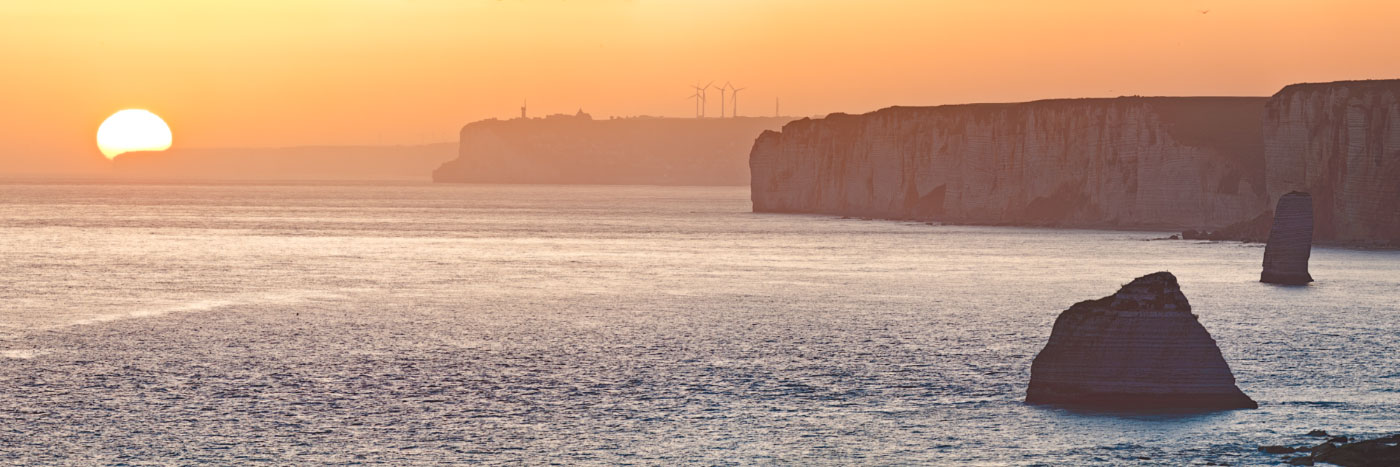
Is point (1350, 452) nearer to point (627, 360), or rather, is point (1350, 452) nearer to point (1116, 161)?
point (627, 360)

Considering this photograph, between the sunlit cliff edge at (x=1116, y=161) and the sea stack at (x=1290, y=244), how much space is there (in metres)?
31.0

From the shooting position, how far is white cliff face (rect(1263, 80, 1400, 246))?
86.7m

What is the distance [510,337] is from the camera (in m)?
36.6

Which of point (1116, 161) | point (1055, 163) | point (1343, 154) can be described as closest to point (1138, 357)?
point (1343, 154)

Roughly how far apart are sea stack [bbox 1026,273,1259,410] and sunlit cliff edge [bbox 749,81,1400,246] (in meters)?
65.0

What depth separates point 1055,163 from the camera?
123000 millimetres

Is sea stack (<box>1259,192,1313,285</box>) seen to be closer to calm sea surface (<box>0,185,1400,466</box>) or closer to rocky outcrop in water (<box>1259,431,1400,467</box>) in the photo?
calm sea surface (<box>0,185,1400,466</box>)

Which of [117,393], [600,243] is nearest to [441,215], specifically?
[600,243]

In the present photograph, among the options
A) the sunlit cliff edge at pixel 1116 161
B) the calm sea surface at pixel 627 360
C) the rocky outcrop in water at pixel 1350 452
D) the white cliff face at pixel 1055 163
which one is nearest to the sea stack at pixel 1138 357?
the calm sea surface at pixel 627 360

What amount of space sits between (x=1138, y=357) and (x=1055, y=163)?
331ft

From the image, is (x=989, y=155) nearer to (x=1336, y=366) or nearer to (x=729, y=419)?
(x=1336, y=366)

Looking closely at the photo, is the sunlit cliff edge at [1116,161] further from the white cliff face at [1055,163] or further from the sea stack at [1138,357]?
the sea stack at [1138,357]

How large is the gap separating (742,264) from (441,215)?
8710 cm

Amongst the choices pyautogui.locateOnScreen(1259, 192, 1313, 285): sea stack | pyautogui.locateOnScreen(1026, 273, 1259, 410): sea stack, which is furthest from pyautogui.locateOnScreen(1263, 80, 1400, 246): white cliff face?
pyautogui.locateOnScreen(1026, 273, 1259, 410): sea stack
